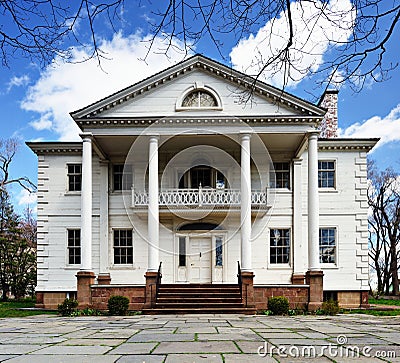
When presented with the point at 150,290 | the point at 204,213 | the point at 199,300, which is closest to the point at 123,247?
the point at 204,213

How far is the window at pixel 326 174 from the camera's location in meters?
23.0

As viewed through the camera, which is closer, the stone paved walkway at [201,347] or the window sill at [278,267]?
the stone paved walkway at [201,347]

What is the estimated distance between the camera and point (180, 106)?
20047mm

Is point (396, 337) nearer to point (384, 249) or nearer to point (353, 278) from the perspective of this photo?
point (353, 278)

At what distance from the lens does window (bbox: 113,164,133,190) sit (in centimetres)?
2281

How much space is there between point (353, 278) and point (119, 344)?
55.8 ft

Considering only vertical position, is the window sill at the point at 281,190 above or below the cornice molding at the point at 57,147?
below

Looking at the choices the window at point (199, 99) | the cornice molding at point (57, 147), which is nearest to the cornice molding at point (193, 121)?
the window at point (199, 99)

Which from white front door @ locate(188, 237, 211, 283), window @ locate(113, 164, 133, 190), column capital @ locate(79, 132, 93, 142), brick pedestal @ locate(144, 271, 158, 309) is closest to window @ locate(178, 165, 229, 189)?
window @ locate(113, 164, 133, 190)

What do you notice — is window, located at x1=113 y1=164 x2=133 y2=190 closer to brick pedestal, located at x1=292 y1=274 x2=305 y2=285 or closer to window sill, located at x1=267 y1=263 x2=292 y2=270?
window sill, located at x1=267 y1=263 x2=292 y2=270

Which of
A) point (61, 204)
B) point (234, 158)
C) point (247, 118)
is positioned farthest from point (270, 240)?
point (61, 204)

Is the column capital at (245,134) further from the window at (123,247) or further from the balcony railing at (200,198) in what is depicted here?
the window at (123,247)

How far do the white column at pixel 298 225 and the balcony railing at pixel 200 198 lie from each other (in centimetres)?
138

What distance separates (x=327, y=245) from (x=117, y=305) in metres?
9.72
